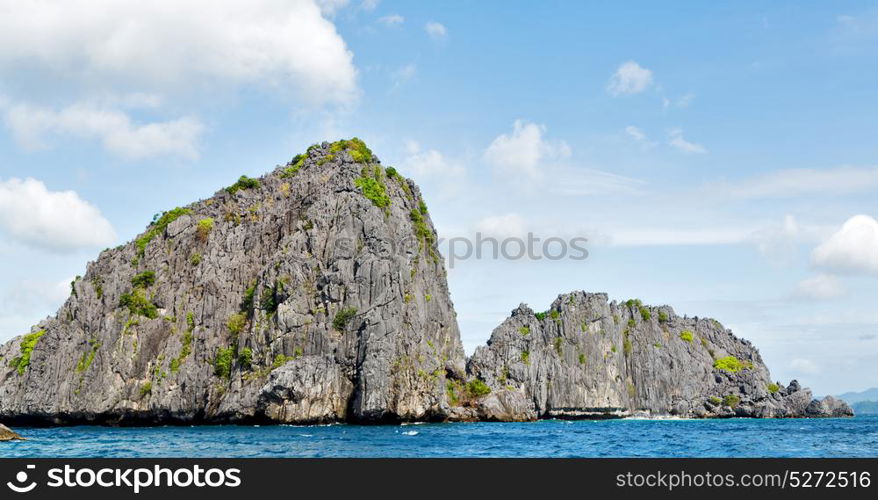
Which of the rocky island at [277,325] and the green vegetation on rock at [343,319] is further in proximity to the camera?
the green vegetation on rock at [343,319]

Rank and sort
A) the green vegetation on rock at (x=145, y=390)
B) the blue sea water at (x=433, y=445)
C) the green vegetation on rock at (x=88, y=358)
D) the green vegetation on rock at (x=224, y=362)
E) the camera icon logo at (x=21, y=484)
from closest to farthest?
the camera icon logo at (x=21, y=484), the blue sea water at (x=433, y=445), the green vegetation on rock at (x=224, y=362), the green vegetation on rock at (x=145, y=390), the green vegetation on rock at (x=88, y=358)

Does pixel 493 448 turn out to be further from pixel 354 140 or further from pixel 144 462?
pixel 354 140

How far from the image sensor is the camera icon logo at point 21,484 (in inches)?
970

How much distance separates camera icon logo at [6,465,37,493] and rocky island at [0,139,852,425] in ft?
201

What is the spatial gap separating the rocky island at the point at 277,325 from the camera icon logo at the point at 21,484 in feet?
201

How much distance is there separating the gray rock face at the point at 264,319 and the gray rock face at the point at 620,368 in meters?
28.0

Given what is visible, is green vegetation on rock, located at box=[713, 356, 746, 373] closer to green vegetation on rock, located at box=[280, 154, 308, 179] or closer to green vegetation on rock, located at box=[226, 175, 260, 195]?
green vegetation on rock, located at box=[280, 154, 308, 179]

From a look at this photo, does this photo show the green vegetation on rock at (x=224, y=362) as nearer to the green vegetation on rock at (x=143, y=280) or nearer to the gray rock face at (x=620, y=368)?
the green vegetation on rock at (x=143, y=280)

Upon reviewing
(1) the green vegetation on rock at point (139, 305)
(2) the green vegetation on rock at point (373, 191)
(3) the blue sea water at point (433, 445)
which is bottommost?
(3) the blue sea water at point (433, 445)

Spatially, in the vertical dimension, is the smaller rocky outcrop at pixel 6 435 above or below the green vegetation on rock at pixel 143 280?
below

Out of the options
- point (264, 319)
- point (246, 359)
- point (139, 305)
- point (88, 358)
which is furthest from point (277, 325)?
point (88, 358)

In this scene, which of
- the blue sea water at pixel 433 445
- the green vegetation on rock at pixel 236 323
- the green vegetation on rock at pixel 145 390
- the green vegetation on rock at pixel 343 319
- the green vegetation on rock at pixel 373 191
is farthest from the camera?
the green vegetation on rock at pixel 373 191

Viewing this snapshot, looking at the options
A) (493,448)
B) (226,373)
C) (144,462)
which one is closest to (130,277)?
(226,373)

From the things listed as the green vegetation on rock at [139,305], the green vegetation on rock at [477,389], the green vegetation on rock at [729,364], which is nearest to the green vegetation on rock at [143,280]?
the green vegetation on rock at [139,305]
